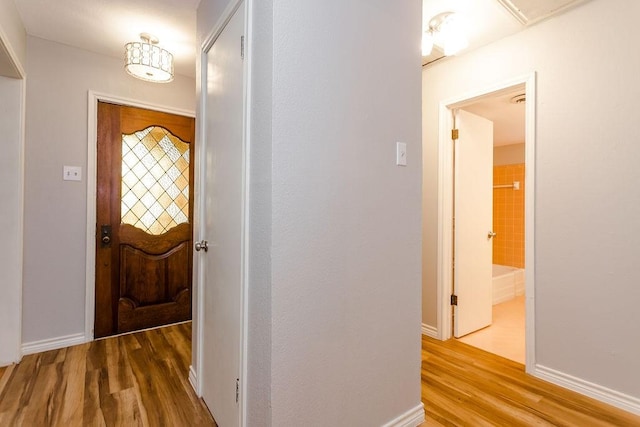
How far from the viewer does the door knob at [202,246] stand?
1.73 meters

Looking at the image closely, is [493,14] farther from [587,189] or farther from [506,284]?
[506,284]

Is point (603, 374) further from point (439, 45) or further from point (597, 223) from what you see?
point (439, 45)

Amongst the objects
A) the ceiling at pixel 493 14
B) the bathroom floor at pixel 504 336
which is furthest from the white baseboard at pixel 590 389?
the ceiling at pixel 493 14

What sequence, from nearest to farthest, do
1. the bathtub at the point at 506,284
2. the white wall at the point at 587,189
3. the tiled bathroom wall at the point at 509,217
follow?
1. the white wall at the point at 587,189
2. the bathtub at the point at 506,284
3. the tiled bathroom wall at the point at 509,217

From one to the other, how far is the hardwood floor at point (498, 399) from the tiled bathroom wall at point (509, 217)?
300 cm

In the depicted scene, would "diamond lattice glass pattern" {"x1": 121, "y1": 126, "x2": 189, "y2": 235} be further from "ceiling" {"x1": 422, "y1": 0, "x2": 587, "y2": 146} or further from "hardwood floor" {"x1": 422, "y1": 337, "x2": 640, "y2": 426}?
"hardwood floor" {"x1": 422, "y1": 337, "x2": 640, "y2": 426}

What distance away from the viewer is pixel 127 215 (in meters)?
2.66

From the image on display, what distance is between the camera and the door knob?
1734 millimetres

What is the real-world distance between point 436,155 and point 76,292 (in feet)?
10.6

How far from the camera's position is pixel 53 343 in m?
2.36

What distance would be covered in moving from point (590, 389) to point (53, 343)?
3.74m

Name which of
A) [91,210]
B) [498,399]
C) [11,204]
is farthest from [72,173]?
[498,399]

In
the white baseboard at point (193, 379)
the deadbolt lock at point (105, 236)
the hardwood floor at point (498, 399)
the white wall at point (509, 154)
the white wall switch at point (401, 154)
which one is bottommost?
the hardwood floor at point (498, 399)

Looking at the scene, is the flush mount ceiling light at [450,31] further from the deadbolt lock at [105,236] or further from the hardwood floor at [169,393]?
the deadbolt lock at [105,236]
